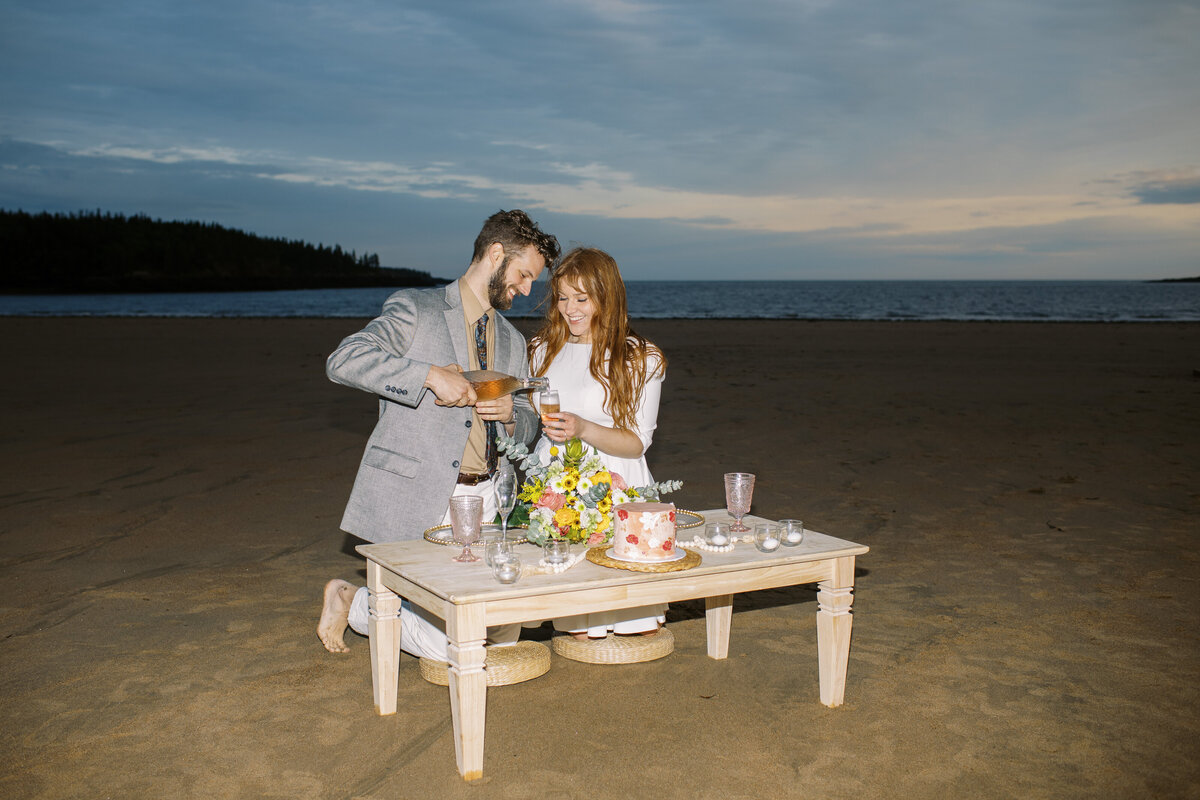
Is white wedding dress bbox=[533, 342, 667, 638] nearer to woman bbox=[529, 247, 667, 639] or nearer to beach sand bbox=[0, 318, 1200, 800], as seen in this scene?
woman bbox=[529, 247, 667, 639]

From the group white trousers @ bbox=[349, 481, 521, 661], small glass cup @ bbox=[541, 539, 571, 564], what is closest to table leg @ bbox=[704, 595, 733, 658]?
white trousers @ bbox=[349, 481, 521, 661]

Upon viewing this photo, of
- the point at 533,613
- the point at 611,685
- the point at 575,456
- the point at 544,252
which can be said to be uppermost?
the point at 544,252

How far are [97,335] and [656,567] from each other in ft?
84.7

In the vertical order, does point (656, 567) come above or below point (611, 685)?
above

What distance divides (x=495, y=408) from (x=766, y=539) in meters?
1.21

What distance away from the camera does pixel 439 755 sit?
3297 millimetres

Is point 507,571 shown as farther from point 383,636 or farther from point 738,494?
point 738,494

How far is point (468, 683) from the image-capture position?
2.93 m

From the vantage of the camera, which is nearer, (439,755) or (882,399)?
(439,755)

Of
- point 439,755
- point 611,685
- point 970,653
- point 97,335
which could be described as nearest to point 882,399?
point 970,653

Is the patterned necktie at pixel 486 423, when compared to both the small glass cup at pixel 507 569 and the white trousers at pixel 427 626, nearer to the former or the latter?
the white trousers at pixel 427 626

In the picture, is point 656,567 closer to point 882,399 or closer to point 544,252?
point 544,252

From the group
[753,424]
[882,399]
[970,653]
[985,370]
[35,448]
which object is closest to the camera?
[970,653]

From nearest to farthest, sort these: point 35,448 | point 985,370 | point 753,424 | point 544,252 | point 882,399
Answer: point 544,252 → point 35,448 → point 753,424 → point 882,399 → point 985,370
